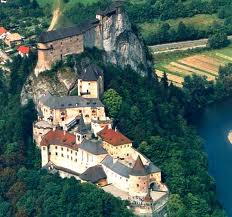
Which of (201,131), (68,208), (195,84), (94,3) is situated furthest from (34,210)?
(94,3)

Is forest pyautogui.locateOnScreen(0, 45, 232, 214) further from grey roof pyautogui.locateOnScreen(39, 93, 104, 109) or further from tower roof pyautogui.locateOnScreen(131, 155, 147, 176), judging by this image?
tower roof pyautogui.locateOnScreen(131, 155, 147, 176)

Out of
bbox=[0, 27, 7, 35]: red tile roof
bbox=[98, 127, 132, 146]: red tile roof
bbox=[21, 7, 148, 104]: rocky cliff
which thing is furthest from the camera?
bbox=[0, 27, 7, 35]: red tile roof

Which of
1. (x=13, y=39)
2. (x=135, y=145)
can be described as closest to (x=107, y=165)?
(x=135, y=145)

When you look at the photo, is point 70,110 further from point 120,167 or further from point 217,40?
point 217,40

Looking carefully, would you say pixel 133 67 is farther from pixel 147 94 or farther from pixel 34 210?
pixel 34 210

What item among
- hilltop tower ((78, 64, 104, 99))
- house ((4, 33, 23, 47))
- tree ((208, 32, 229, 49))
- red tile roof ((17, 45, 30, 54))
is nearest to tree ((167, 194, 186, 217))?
hilltop tower ((78, 64, 104, 99))

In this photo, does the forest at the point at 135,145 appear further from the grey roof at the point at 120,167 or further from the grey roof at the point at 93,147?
the grey roof at the point at 93,147

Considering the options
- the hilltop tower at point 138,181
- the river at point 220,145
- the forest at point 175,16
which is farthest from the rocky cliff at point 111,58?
the forest at point 175,16
